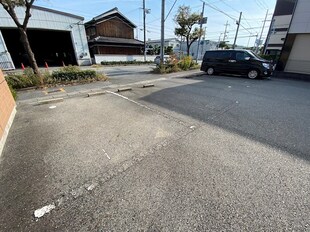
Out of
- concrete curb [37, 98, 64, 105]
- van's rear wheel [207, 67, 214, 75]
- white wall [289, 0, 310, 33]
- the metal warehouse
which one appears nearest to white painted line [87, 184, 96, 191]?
concrete curb [37, 98, 64, 105]

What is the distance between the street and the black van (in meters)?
6.05

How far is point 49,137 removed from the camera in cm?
301

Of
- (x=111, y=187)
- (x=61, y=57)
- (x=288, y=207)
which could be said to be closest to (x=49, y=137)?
(x=111, y=187)

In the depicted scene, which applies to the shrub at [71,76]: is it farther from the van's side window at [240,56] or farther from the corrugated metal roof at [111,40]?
the corrugated metal roof at [111,40]

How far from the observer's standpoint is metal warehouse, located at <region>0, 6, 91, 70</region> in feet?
43.1

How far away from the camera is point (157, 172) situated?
211cm

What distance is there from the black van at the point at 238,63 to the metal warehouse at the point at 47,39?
14.3m

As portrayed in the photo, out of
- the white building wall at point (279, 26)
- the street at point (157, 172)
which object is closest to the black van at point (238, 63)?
the street at point (157, 172)

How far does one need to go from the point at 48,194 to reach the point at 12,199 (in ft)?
1.27

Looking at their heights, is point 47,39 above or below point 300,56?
above

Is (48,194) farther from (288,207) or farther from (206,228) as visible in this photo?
(288,207)

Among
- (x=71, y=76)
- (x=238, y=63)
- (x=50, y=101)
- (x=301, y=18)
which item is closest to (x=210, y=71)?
(x=238, y=63)

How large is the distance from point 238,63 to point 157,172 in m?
9.89

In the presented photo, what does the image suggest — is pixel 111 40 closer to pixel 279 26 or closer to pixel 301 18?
pixel 301 18
